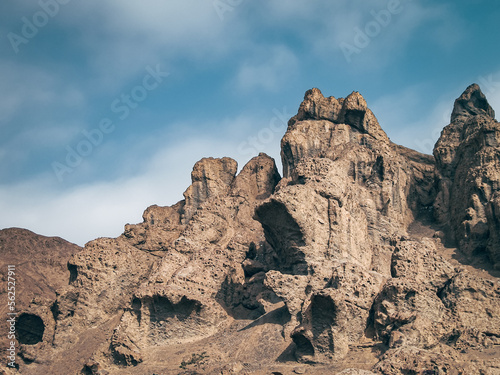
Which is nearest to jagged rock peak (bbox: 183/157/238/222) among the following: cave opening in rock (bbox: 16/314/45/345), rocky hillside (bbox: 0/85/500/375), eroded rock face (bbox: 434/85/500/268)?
rocky hillside (bbox: 0/85/500/375)

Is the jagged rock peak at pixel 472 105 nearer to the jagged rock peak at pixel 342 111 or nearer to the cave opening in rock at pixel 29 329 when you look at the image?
the jagged rock peak at pixel 342 111

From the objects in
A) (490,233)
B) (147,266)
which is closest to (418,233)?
(490,233)

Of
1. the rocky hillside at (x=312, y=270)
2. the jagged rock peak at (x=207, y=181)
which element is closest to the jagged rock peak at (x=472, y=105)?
the rocky hillside at (x=312, y=270)

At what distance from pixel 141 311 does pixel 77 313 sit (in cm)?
1283

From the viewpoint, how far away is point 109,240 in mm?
89812

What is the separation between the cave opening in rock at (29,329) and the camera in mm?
86500

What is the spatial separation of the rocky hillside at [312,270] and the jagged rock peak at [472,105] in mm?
228

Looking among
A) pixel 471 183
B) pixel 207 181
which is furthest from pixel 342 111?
pixel 471 183

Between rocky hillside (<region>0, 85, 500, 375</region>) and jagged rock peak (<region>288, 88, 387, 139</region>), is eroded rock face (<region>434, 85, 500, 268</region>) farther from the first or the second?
jagged rock peak (<region>288, 88, 387, 139</region>)

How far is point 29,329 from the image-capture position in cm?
8712

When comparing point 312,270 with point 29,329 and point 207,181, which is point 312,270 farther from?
point 29,329

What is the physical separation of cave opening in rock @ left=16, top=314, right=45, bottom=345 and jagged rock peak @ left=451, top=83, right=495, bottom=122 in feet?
205

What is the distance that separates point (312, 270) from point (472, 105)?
4686 centimetres

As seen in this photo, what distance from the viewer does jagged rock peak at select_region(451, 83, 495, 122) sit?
10650 centimetres
